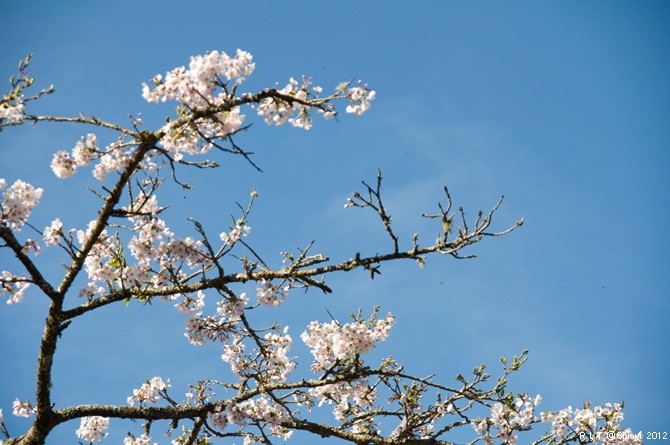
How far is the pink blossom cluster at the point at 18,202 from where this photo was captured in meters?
5.69

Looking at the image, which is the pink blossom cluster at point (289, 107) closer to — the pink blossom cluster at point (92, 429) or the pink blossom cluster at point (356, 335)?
the pink blossom cluster at point (356, 335)

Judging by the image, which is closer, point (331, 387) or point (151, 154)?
point (151, 154)

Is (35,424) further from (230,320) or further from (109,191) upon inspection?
(109,191)

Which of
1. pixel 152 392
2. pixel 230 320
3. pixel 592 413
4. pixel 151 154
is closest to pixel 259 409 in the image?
pixel 230 320

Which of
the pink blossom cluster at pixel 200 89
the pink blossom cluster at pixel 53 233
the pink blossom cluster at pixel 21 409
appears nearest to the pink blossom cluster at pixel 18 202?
the pink blossom cluster at pixel 53 233

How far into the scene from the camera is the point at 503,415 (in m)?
6.62

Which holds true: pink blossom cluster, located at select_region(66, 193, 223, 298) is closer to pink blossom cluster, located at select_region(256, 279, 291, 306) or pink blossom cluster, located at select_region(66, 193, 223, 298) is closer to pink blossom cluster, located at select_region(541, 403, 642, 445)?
pink blossom cluster, located at select_region(256, 279, 291, 306)

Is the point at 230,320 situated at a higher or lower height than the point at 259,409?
higher

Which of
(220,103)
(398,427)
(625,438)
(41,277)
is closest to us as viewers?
(220,103)

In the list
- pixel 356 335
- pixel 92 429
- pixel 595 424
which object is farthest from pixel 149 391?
pixel 595 424

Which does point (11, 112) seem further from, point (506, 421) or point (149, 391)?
point (506, 421)

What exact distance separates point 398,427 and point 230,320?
2658 millimetres

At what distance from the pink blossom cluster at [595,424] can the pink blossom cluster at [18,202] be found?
271 inches

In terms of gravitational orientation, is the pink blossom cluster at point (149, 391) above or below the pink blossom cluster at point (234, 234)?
below
